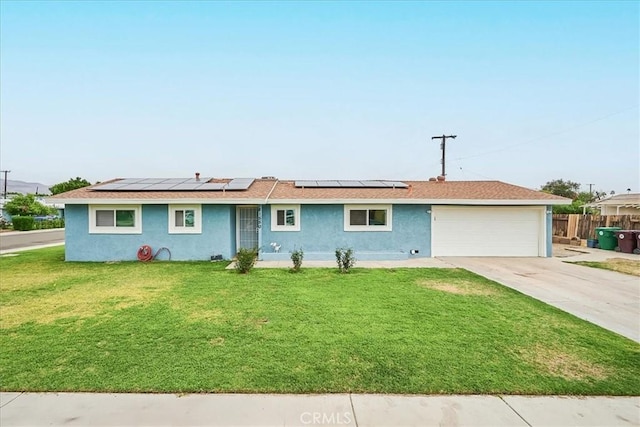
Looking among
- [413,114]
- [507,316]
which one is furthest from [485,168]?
[507,316]

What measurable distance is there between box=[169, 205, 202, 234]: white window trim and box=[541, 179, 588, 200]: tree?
5806 centimetres

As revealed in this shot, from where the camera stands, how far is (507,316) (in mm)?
6199

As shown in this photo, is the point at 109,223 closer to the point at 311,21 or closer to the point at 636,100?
the point at 311,21

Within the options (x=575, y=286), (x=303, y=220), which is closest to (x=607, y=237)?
(x=575, y=286)

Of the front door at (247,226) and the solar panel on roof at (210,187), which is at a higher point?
the solar panel on roof at (210,187)

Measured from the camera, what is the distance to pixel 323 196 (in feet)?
44.2

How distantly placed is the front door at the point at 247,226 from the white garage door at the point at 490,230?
7684mm

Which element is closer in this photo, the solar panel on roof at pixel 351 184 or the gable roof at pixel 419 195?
the gable roof at pixel 419 195

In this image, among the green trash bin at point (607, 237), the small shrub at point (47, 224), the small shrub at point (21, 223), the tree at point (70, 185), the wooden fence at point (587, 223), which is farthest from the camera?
the tree at point (70, 185)

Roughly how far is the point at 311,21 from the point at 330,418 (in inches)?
616

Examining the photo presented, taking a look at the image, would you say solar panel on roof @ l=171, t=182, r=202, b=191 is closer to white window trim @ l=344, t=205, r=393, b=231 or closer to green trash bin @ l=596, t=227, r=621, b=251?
white window trim @ l=344, t=205, r=393, b=231

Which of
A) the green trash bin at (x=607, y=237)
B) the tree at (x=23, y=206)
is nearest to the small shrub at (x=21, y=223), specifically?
the tree at (x=23, y=206)

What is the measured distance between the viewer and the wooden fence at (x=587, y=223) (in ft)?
56.1

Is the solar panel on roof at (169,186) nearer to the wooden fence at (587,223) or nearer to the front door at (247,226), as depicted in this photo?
the front door at (247,226)
